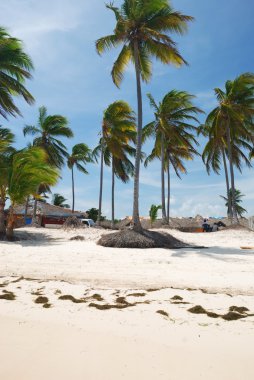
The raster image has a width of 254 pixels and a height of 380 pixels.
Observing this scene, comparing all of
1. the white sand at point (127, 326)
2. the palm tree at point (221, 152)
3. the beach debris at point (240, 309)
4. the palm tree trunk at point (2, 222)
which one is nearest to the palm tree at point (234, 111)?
the palm tree at point (221, 152)

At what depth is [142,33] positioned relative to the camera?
47.4 ft

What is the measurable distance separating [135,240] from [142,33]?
9.71 meters

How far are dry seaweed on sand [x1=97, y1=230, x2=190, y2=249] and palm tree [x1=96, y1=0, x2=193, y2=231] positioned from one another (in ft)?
6.91

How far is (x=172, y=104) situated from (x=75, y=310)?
2091 centimetres

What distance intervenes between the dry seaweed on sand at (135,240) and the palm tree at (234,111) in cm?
1112

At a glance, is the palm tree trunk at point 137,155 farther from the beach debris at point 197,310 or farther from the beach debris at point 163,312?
the beach debris at point 163,312

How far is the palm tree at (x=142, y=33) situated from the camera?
45.6ft

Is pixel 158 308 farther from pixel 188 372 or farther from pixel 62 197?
pixel 62 197

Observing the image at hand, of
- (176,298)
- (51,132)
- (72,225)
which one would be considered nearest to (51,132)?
(51,132)

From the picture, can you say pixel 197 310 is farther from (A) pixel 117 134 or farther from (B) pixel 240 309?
(A) pixel 117 134

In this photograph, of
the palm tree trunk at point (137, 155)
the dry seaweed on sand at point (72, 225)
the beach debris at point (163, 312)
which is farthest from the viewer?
the dry seaweed on sand at point (72, 225)

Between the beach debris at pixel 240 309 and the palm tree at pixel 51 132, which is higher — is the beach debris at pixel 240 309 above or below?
below

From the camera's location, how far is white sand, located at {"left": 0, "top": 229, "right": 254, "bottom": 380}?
2.49 m

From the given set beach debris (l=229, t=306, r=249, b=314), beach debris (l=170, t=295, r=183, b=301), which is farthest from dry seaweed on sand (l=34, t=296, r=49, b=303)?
beach debris (l=229, t=306, r=249, b=314)
